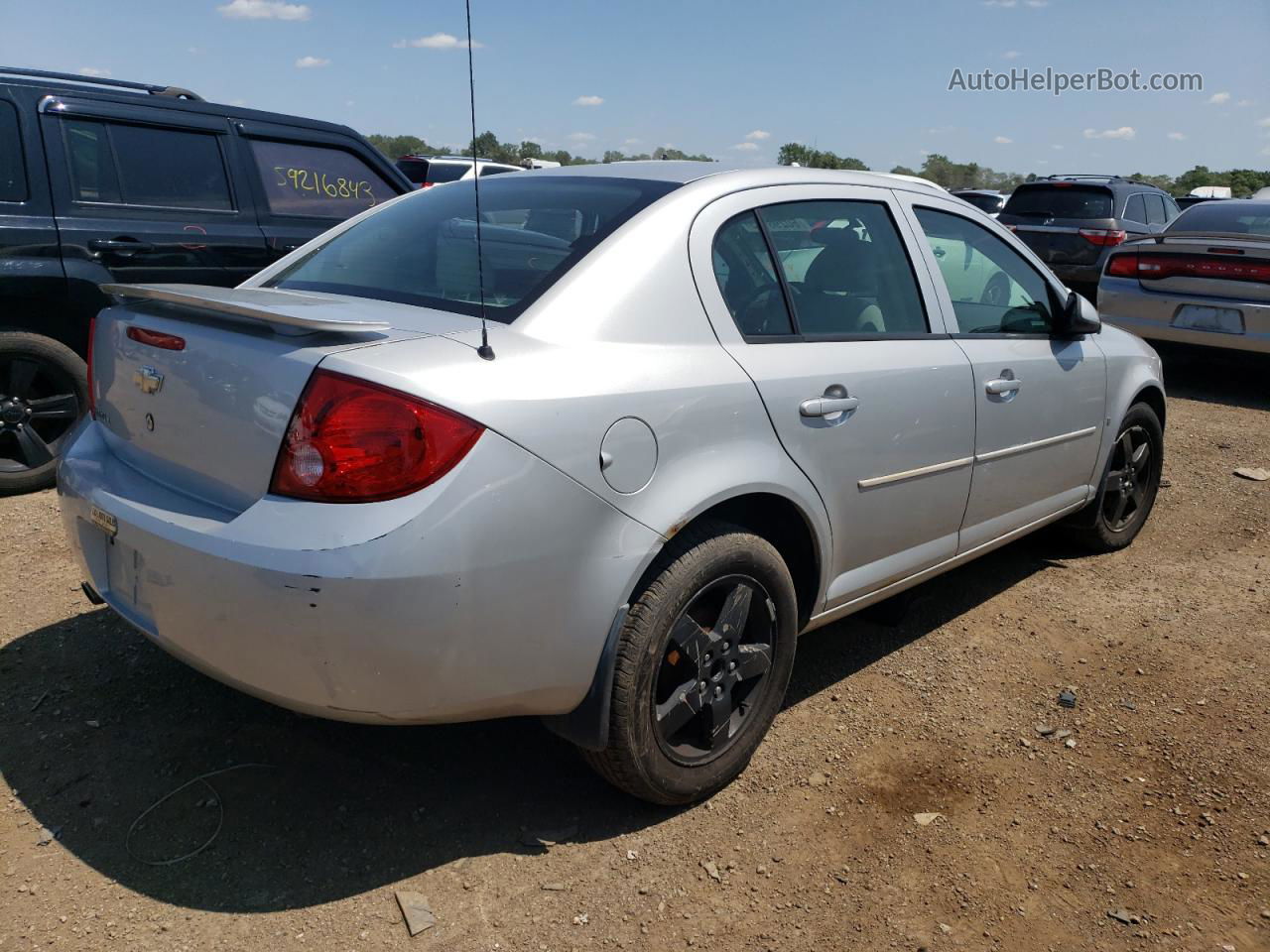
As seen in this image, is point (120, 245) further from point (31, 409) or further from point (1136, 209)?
point (1136, 209)

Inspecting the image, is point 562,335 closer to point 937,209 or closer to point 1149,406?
point 937,209

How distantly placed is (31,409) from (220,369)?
3295 millimetres

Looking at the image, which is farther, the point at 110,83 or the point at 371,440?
the point at 110,83

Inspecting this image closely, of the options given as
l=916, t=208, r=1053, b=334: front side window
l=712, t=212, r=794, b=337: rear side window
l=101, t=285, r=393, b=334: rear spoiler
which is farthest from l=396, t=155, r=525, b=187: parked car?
l=101, t=285, r=393, b=334: rear spoiler

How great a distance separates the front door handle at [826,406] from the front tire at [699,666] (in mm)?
375

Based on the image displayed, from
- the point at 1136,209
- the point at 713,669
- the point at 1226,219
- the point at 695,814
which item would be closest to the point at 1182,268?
the point at 1226,219

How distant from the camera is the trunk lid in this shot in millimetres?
2197

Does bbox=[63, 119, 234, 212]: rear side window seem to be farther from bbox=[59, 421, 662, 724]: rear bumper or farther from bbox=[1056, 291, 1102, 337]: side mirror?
bbox=[1056, 291, 1102, 337]: side mirror

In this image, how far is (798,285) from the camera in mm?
3008

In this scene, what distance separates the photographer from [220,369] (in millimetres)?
2307

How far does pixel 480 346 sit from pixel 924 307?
1.72m

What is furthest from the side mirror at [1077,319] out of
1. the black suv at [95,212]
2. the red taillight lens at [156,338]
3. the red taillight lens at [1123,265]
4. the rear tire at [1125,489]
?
the red taillight lens at [1123,265]

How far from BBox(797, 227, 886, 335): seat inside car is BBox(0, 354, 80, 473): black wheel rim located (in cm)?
372

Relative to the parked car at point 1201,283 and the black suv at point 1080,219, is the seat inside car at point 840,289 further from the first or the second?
the black suv at point 1080,219
